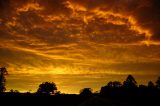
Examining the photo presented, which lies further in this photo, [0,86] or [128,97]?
[0,86]

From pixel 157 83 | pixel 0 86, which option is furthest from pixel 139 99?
pixel 157 83

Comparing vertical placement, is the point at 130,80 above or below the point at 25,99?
above

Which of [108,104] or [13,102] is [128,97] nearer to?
[108,104]

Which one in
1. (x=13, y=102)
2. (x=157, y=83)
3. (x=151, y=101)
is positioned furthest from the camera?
(x=157, y=83)

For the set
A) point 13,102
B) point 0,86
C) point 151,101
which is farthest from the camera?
point 0,86

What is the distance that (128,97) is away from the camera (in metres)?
27.9

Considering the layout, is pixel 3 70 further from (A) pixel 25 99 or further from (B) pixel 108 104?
(B) pixel 108 104

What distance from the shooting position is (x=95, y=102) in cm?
1948

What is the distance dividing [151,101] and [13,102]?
750 inches

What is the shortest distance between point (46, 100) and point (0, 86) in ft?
135

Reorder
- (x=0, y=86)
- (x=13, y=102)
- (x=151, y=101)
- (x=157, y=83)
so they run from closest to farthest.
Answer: (x=151, y=101)
(x=13, y=102)
(x=0, y=86)
(x=157, y=83)

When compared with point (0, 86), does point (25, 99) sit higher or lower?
lower

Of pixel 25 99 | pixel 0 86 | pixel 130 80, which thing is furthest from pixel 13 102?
pixel 130 80

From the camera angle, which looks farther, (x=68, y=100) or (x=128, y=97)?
(x=68, y=100)
